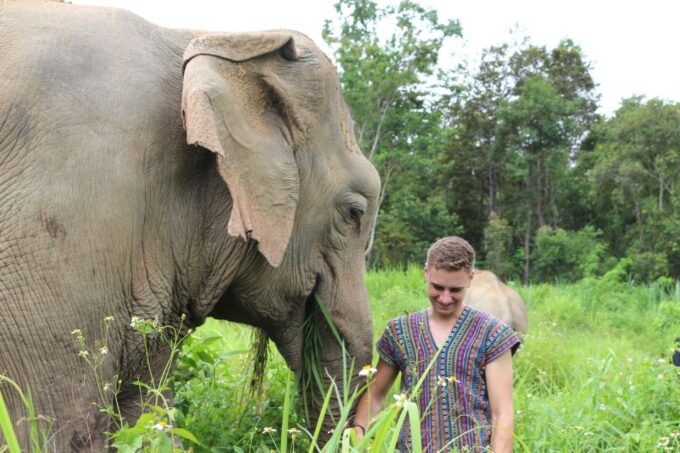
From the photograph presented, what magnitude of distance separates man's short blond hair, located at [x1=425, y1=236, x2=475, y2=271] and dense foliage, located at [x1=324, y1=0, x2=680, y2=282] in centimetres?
1955

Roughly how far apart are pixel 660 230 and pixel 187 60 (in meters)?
26.6

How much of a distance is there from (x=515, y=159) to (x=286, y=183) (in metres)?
31.1

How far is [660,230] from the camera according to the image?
2730 cm

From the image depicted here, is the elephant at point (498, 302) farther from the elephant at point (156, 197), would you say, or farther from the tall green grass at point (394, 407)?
the elephant at point (156, 197)

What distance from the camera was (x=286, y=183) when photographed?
3.10m

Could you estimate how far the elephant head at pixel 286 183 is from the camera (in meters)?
2.87

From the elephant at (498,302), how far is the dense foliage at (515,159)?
1315cm

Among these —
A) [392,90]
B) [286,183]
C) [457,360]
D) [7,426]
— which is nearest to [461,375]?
[457,360]

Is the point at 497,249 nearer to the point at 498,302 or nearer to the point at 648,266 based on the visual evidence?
the point at 648,266

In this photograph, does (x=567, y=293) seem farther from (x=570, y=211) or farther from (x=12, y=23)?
(x=570, y=211)

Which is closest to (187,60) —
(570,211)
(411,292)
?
(411,292)

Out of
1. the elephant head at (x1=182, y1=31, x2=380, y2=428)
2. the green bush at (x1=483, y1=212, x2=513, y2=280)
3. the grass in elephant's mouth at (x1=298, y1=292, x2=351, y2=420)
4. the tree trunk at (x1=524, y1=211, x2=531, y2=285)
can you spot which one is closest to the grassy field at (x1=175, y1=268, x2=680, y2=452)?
the grass in elephant's mouth at (x1=298, y1=292, x2=351, y2=420)

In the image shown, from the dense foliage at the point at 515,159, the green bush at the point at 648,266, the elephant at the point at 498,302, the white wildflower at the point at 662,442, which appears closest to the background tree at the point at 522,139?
the dense foliage at the point at 515,159

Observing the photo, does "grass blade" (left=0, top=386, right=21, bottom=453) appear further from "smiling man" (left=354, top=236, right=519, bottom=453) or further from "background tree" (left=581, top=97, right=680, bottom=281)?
"background tree" (left=581, top=97, right=680, bottom=281)
